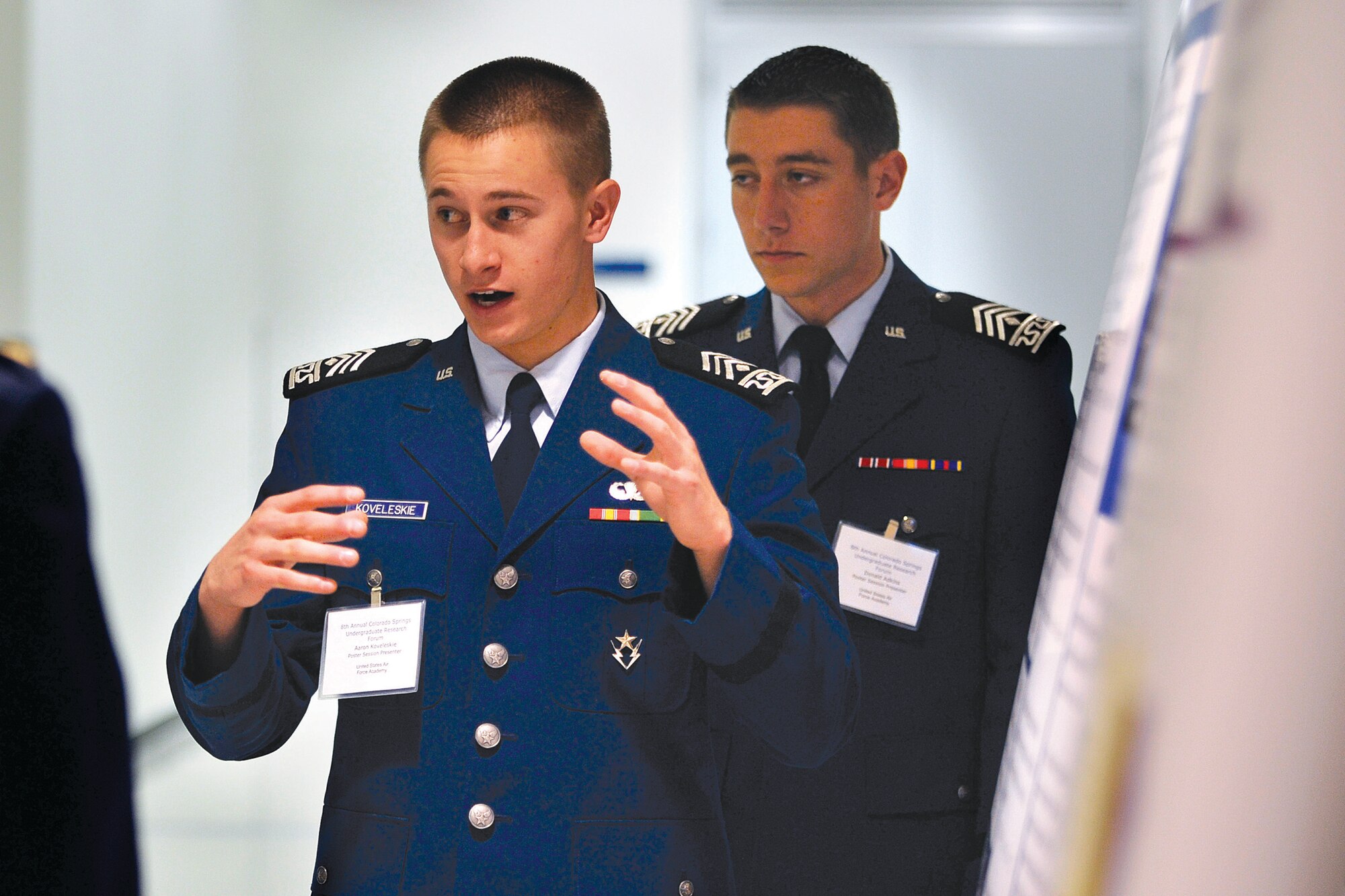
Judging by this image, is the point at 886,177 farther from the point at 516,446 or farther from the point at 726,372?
the point at 516,446

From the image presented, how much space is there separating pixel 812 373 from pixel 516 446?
44 cm

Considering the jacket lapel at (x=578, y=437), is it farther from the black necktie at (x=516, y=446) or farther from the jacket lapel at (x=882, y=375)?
the jacket lapel at (x=882, y=375)

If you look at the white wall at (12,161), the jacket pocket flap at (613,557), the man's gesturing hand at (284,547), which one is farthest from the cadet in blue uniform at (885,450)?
the white wall at (12,161)

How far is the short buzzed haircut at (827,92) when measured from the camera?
1.47 metres

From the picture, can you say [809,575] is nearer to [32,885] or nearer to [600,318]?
[600,318]

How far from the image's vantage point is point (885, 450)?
145 centimetres

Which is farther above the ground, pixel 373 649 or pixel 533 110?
pixel 533 110

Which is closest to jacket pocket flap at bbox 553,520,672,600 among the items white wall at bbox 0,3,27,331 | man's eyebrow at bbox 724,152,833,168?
man's eyebrow at bbox 724,152,833,168

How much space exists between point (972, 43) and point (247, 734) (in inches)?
53.6

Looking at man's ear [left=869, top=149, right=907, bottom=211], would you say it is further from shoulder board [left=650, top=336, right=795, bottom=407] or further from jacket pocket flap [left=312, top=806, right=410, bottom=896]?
jacket pocket flap [left=312, top=806, right=410, bottom=896]

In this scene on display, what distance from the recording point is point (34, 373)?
0.68 metres

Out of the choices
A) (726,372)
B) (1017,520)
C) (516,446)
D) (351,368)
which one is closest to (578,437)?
(516,446)

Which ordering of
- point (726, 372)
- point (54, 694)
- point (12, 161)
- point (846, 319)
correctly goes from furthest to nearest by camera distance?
point (12, 161) → point (846, 319) → point (726, 372) → point (54, 694)

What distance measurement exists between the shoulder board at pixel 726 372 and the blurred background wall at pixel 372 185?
137 millimetres
